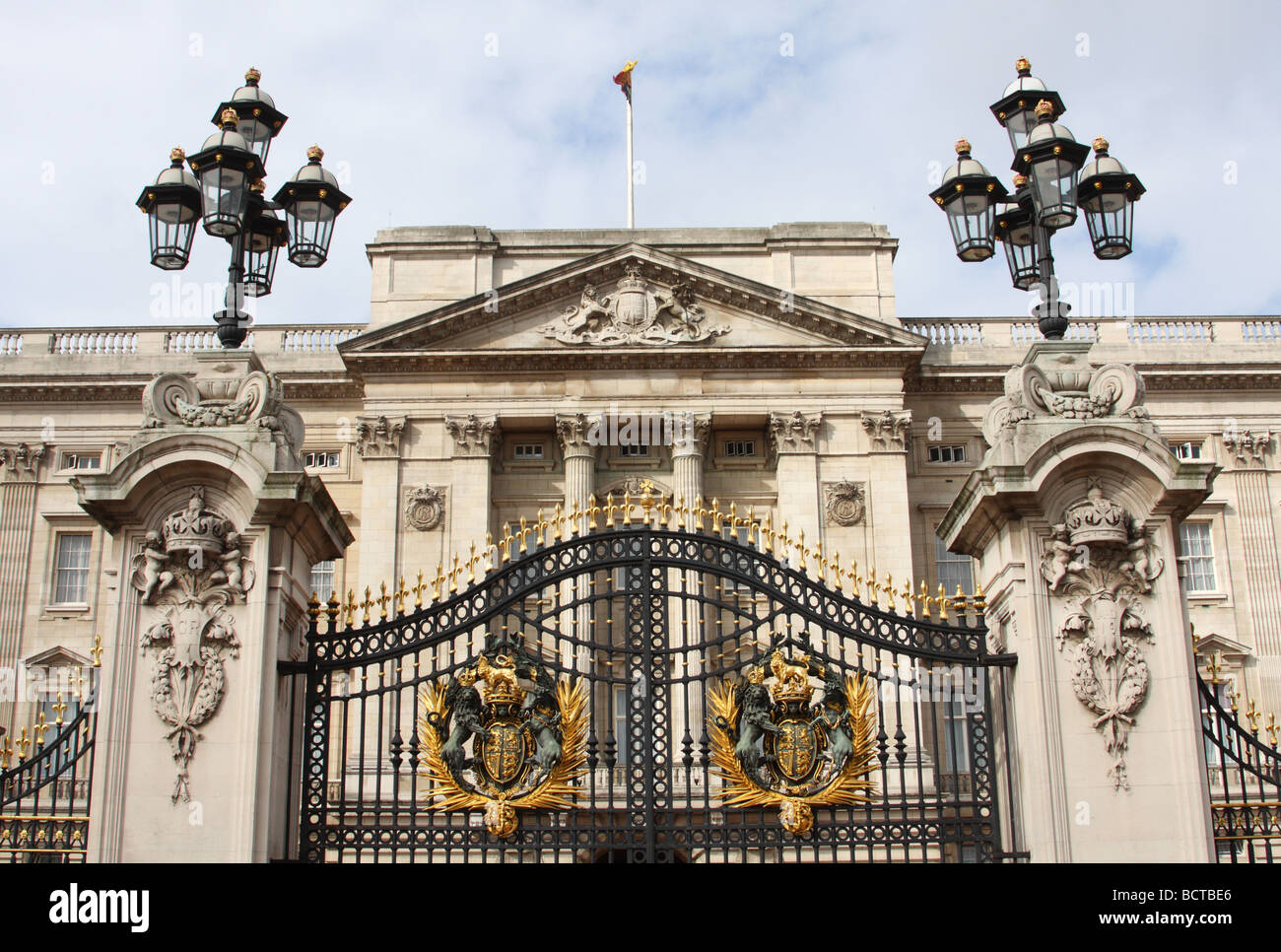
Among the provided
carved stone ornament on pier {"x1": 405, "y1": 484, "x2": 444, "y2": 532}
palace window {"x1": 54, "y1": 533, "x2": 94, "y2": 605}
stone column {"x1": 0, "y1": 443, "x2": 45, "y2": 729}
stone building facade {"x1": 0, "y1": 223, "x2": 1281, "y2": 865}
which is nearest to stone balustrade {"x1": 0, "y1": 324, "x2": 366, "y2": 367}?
stone building facade {"x1": 0, "y1": 223, "x2": 1281, "y2": 865}

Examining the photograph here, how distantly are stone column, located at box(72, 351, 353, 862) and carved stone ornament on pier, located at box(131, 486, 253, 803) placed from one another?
11 mm

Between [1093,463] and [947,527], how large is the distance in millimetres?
1722

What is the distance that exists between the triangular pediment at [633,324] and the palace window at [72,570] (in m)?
8.85

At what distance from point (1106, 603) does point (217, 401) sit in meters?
7.62

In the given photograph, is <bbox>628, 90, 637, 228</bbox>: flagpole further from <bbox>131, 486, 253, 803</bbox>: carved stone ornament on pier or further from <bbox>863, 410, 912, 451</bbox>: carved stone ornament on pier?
<bbox>131, 486, 253, 803</bbox>: carved stone ornament on pier

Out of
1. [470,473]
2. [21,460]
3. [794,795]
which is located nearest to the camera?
[794,795]

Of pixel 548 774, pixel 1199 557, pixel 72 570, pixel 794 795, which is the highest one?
pixel 72 570

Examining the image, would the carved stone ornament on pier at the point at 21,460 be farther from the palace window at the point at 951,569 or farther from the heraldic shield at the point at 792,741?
the heraldic shield at the point at 792,741

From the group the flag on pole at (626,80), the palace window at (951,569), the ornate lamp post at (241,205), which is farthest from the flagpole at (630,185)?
the ornate lamp post at (241,205)

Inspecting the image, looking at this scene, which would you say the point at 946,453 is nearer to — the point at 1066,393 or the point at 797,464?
the point at 797,464

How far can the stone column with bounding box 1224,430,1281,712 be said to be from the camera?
1447 inches

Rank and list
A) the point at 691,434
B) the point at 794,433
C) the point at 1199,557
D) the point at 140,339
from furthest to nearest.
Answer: the point at 140,339 < the point at 1199,557 < the point at 794,433 < the point at 691,434

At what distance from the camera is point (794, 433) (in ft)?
124

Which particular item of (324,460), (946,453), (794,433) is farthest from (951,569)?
(324,460)
